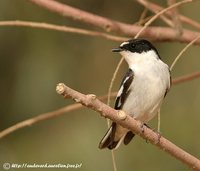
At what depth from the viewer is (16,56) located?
509cm

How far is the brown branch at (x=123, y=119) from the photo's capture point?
1.78m

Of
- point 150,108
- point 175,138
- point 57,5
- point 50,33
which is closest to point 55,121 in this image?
point 50,33

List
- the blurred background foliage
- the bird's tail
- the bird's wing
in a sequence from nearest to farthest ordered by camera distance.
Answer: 1. the bird's tail
2. the bird's wing
3. the blurred background foliage

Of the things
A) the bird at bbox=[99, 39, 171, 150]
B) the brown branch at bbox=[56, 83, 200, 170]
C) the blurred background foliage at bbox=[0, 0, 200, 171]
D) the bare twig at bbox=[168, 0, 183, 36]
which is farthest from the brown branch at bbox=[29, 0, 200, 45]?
the blurred background foliage at bbox=[0, 0, 200, 171]

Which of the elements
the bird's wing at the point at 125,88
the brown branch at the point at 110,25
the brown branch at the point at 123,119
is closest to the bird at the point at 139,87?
the bird's wing at the point at 125,88

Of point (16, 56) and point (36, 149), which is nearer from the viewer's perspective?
point (36, 149)

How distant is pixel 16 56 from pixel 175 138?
5.23ft

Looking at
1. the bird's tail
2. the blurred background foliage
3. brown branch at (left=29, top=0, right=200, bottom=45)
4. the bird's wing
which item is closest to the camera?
brown branch at (left=29, top=0, right=200, bottom=45)

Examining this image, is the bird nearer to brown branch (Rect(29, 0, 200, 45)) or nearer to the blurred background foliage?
brown branch (Rect(29, 0, 200, 45))

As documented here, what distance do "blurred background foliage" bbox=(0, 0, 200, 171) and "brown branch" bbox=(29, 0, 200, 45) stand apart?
1230 mm

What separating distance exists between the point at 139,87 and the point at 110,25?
1.41 feet

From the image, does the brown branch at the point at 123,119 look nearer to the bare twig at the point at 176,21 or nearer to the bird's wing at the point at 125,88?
the bare twig at the point at 176,21

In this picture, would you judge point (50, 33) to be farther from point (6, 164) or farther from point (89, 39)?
point (6, 164)

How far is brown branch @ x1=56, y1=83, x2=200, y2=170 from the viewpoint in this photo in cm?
178
